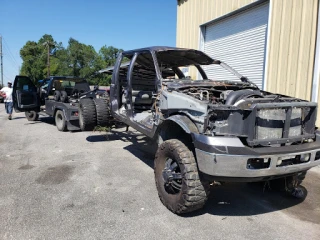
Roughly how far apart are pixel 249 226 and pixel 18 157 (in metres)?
4.92

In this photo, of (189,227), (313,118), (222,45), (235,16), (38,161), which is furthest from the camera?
(222,45)

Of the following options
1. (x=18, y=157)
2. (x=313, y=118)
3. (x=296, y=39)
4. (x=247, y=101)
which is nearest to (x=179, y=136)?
(x=247, y=101)

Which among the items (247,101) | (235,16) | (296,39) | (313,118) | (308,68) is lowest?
(313,118)

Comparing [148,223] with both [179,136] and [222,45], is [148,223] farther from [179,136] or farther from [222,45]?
[222,45]

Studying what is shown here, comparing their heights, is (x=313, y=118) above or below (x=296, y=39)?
below

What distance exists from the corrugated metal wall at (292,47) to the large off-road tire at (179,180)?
446cm

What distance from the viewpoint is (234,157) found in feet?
9.48

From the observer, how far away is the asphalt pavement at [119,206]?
312 centimetres

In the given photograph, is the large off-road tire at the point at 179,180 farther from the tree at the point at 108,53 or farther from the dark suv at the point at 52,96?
the tree at the point at 108,53

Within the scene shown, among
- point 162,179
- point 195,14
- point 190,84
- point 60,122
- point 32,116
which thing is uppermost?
point 195,14

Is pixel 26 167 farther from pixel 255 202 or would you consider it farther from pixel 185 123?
pixel 255 202

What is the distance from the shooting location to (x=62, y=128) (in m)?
9.18

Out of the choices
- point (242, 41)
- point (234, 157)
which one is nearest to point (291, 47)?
point (242, 41)

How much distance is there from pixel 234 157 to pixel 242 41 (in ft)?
22.7
